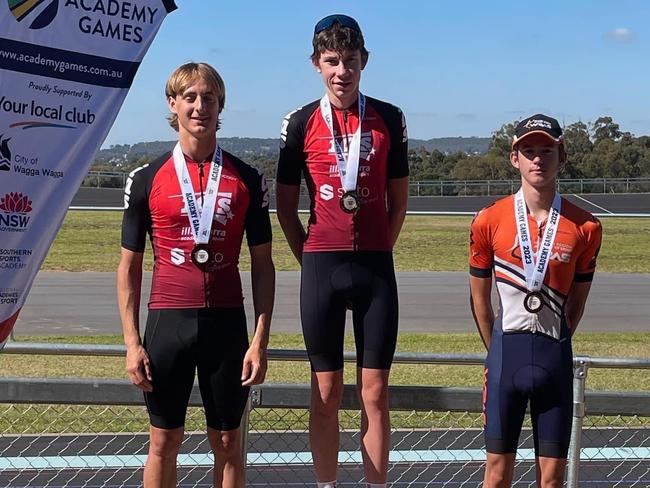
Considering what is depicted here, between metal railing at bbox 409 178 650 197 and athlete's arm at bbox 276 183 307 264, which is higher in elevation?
athlete's arm at bbox 276 183 307 264

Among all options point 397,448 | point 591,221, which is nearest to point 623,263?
point 397,448

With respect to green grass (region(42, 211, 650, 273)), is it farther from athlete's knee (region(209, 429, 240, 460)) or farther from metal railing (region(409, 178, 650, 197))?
metal railing (region(409, 178, 650, 197))

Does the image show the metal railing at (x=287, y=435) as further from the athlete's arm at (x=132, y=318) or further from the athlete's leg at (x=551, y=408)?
the athlete's arm at (x=132, y=318)

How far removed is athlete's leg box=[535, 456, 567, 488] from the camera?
14.9ft

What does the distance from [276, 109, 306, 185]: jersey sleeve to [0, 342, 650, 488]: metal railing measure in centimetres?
89

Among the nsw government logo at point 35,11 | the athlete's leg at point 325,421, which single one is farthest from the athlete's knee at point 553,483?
the nsw government logo at point 35,11

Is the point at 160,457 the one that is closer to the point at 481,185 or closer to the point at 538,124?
the point at 538,124

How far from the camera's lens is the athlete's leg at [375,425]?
491 centimetres

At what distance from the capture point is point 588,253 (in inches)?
184

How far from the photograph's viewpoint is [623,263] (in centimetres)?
2577

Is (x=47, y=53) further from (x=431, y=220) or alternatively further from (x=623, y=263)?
(x=431, y=220)

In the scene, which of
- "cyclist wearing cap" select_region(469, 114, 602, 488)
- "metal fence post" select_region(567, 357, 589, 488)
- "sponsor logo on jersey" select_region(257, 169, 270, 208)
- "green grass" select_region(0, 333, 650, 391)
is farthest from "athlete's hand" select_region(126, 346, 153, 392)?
"green grass" select_region(0, 333, 650, 391)

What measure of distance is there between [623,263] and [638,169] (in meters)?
53.3

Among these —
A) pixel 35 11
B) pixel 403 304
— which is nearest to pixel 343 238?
pixel 35 11
